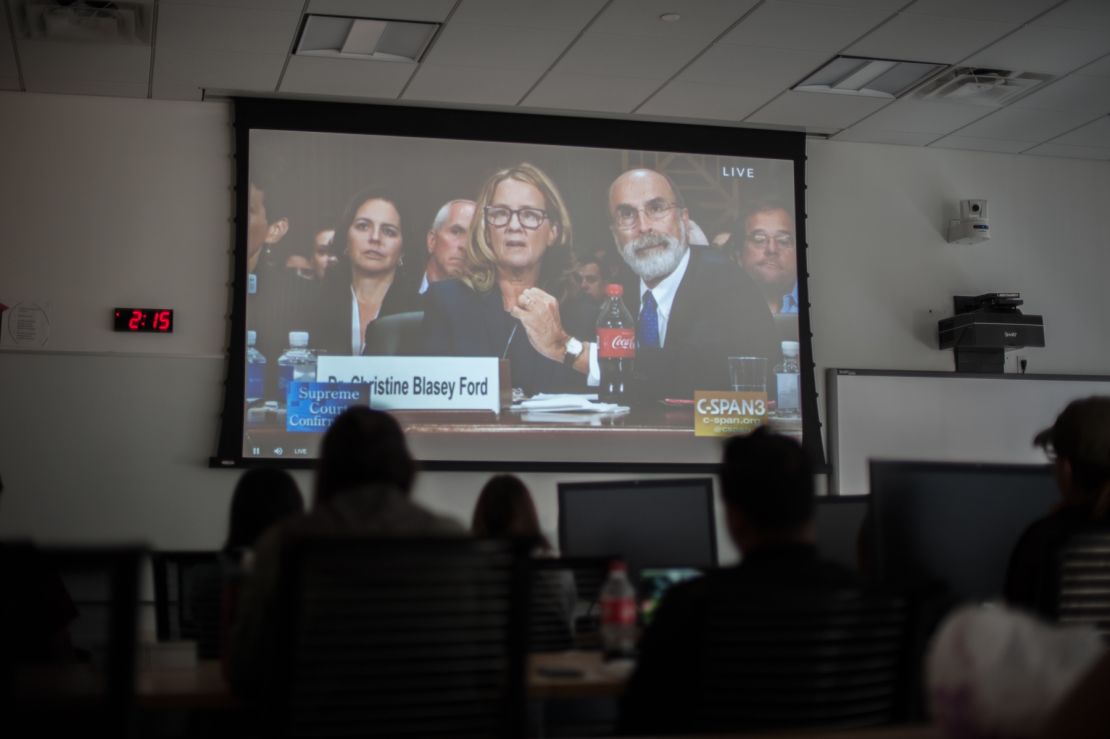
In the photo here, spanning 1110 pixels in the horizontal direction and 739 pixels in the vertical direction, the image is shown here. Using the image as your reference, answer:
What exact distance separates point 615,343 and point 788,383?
968 millimetres

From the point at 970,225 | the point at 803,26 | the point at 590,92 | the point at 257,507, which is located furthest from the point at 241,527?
the point at 970,225

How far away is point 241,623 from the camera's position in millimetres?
2043

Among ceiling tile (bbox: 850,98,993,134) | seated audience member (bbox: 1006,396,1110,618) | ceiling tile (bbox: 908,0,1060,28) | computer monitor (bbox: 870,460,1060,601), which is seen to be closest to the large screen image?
ceiling tile (bbox: 850,98,993,134)

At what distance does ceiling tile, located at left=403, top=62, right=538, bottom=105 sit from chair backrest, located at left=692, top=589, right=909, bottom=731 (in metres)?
4.03

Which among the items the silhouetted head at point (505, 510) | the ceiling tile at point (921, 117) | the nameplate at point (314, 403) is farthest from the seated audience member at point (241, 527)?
the ceiling tile at point (921, 117)

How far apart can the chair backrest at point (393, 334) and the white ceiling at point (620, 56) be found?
3.58 ft

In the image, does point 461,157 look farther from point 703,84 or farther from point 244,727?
point 244,727

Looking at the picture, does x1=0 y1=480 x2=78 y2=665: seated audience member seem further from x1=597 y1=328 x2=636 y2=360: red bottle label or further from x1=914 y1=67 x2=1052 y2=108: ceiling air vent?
x1=914 y1=67 x2=1052 y2=108: ceiling air vent

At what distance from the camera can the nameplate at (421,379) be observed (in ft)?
18.4

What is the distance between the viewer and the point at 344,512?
6.54ft

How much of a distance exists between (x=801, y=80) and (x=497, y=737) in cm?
437

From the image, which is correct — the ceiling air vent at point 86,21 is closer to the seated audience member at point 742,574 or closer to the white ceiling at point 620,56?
the white ceiling at point 620,56

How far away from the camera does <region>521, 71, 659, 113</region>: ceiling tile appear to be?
5426 mm

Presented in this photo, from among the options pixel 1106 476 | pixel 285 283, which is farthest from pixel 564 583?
pixel 285 283
